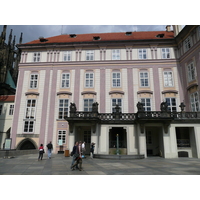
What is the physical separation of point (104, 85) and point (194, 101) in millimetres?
11776

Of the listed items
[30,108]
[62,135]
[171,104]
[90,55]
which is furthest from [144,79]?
[30,108]

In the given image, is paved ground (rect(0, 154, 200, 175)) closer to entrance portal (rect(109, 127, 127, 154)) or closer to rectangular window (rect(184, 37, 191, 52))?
entrance portal (rect(109, 127, 127, 154))

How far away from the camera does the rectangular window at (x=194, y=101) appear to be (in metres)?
21.8

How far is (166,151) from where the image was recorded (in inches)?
740

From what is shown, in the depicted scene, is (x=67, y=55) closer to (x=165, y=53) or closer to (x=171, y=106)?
(x=165, y=53)

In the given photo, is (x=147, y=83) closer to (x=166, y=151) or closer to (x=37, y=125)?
(x=166, y=151)

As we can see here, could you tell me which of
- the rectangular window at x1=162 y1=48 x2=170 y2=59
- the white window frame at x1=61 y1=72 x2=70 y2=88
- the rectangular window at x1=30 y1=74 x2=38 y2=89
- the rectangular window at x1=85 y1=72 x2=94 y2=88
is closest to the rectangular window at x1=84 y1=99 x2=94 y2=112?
the rectangular window at x1=85 y1=72 x2=94 y2=88

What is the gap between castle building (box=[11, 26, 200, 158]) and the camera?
2292cm

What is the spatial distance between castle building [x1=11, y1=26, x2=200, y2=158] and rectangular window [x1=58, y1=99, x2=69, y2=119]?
10cm

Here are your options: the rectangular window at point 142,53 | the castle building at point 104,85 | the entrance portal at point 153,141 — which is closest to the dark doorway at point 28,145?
the castle building at point 104,85

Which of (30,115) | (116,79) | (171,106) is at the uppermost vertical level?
(116,79)

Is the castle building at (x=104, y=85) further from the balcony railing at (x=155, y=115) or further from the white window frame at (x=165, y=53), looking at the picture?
the balcony railing at (x=155, y=115)

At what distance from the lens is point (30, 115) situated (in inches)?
989

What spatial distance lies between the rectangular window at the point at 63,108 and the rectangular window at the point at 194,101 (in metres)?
16.4
